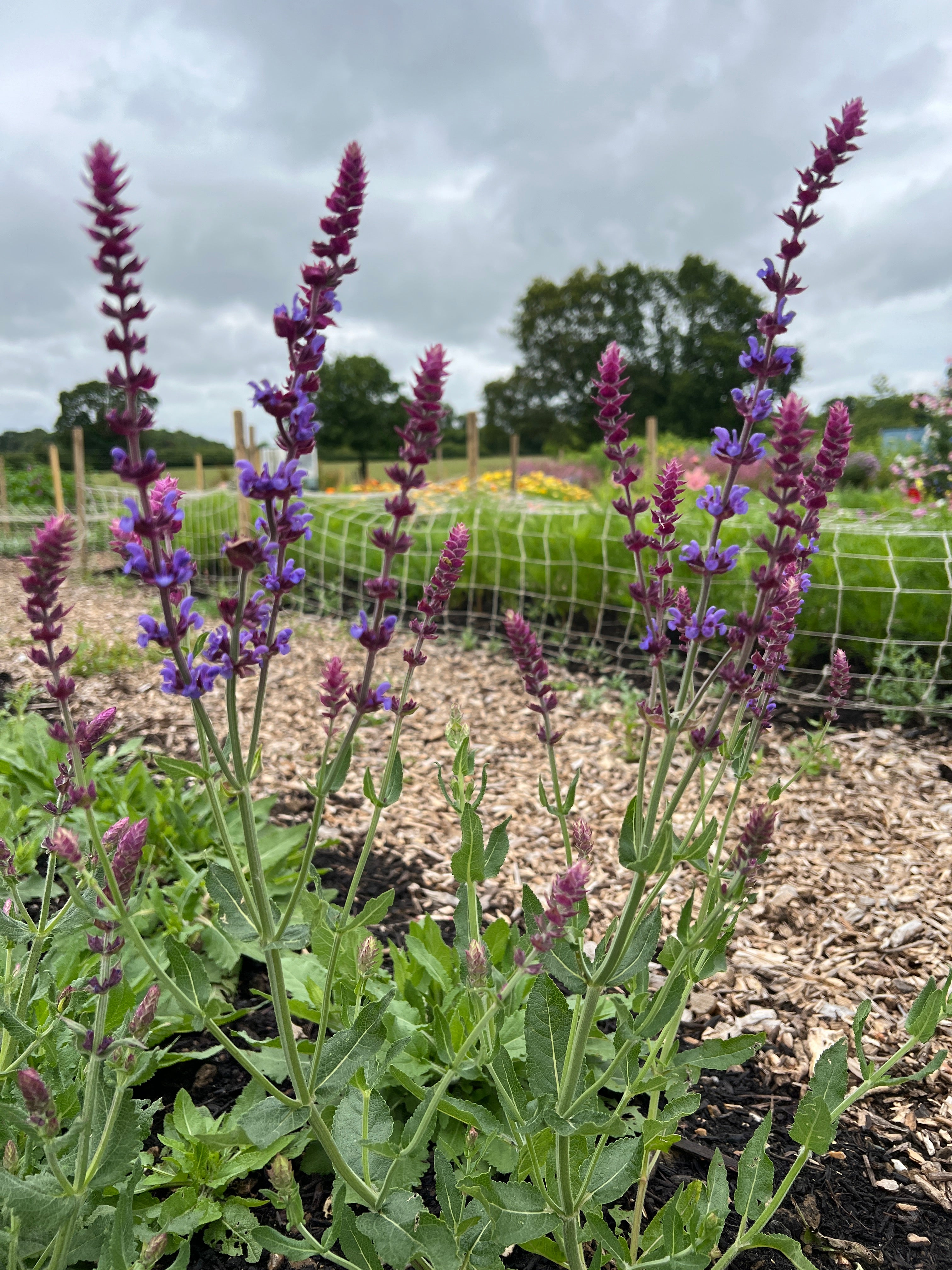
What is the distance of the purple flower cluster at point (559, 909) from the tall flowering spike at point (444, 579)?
18.4 inches

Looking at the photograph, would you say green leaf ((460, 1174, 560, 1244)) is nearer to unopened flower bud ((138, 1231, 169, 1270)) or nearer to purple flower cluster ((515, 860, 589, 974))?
purple flower cluster ((515, 860, 589, 974))

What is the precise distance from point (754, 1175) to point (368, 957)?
2.79ft

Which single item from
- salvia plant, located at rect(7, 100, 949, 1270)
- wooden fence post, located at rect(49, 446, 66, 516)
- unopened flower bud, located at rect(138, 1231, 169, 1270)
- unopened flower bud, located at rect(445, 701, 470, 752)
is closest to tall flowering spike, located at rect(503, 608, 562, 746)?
salvia plant, located at rect(7, 100, 949, 1270)

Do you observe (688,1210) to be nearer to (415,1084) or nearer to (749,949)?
(415,1084)

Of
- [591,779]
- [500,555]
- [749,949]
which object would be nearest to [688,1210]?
[749,949]

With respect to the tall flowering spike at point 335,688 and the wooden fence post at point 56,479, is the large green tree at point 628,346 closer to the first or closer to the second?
the wooden fence post at point 56,479

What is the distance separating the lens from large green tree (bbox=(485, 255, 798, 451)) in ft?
121

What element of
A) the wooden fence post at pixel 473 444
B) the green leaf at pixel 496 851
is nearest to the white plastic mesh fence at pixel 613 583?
the wooden fence post at pixel 473 444

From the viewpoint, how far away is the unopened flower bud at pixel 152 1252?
142cm

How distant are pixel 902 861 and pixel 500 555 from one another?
15.7ft

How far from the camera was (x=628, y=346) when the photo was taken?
39469 mm

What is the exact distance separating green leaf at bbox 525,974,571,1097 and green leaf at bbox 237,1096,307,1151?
40 centimetres

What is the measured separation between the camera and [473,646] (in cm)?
712

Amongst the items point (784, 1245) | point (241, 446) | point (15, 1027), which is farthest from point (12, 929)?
point (241, 446)
